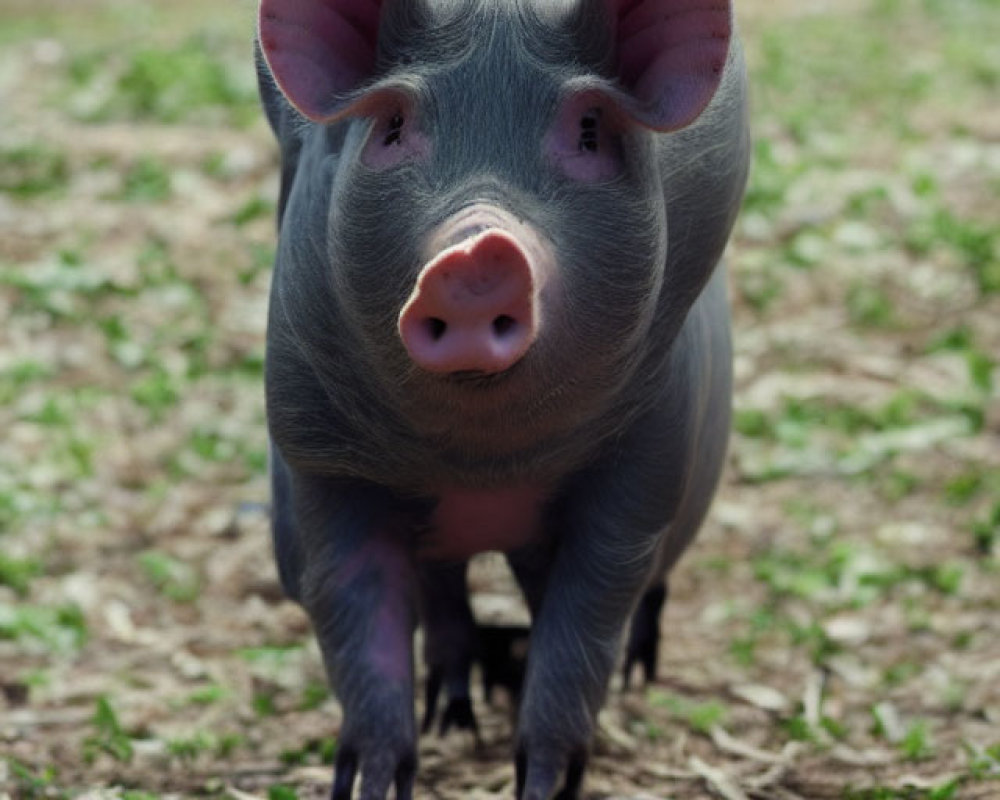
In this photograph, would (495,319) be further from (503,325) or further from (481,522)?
(481,522)

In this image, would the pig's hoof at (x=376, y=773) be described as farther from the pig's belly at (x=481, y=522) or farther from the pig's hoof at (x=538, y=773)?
the pig's belly at (x=481, y=522)

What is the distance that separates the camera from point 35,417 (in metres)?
6.40

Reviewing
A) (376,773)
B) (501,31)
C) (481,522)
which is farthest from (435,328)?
(376,773)

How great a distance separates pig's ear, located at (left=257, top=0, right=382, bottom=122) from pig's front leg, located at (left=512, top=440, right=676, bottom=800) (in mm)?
870

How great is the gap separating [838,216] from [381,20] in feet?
15.6

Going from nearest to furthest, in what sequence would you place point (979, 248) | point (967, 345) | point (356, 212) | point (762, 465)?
point (356, 212) → point (762, 465) → point (967, 345) → point (979, 248)

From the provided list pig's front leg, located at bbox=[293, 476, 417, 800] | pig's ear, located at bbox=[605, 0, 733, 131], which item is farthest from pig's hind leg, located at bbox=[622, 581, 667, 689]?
pig's ear, located at bbox=[605, 0, 733, 131]

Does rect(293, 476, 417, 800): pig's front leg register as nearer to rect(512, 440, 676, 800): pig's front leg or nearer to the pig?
the pig

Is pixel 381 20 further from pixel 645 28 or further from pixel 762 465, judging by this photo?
pixel 762 465

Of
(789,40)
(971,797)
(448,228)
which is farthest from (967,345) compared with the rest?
(448,228)

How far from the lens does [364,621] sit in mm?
3641

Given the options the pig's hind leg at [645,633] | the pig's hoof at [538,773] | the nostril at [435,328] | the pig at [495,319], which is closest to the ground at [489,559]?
the pig's hind leg at [645,633]

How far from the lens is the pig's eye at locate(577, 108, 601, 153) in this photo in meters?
3.08

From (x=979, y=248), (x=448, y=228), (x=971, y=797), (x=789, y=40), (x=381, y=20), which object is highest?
(x=789, y=40)
